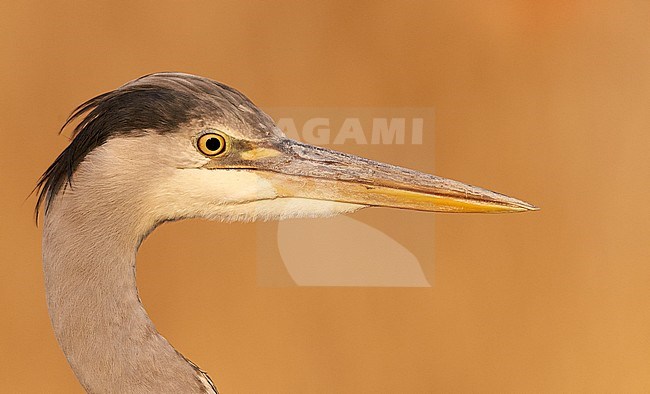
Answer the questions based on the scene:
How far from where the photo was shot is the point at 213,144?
2.82 ft

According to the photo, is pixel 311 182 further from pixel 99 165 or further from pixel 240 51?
pixel 240 51

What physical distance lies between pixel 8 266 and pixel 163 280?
401mm

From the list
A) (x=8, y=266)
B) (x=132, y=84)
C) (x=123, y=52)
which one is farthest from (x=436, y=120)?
(x=8, y=266)

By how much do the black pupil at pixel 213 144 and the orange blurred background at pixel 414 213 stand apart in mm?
745

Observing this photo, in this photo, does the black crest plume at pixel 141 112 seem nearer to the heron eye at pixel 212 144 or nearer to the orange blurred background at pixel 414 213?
the heron eye at pixel 212 144

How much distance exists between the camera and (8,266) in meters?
1.65

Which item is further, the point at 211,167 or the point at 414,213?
the point at 414,213

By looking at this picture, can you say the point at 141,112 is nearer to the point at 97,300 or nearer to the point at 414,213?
the point at 97,300

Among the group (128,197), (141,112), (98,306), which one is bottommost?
(98,306)

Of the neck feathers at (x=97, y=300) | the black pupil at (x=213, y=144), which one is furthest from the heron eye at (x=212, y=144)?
the neck feathers at (x=97, y=300)

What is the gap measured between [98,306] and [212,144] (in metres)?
0.26

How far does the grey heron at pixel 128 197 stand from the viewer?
833 mm

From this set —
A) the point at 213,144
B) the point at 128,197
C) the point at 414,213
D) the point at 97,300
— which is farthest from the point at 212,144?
the point at 414,213

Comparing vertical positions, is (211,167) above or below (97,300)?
above
